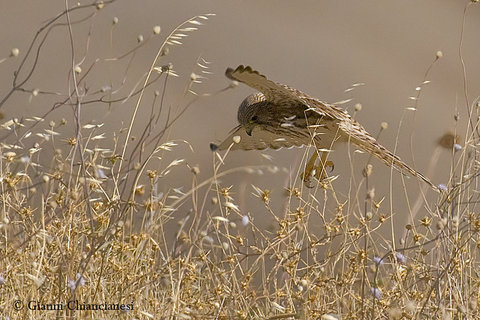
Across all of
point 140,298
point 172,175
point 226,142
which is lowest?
point 172,175

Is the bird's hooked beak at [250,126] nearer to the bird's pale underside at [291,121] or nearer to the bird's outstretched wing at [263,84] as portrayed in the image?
the bird's pale underside at [291,121]

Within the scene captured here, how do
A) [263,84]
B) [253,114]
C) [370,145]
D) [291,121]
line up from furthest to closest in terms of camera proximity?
1. [253,114]
2. [291,121]
3. [263,84]
4. [370,145]

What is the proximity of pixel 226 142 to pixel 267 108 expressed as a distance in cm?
32

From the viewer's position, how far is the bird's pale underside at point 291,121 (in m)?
3.51

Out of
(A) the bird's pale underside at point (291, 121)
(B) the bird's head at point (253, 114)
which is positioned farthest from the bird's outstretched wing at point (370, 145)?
(B) the bird's head at point (253, 114)

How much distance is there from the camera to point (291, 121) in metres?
3.92

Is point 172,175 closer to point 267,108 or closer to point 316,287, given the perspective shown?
point 267,108

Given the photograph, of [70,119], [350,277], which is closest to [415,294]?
[350,277]

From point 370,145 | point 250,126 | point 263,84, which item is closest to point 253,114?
point 250,126

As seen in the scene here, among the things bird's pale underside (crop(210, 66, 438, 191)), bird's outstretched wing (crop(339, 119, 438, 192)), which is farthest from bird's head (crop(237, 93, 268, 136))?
bird's outstretched wing (crop(339, 119, 438, 192))

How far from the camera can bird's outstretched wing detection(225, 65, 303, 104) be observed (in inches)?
124

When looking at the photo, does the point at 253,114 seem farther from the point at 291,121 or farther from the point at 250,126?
the point at 291,121

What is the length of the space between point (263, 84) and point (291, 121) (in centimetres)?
32

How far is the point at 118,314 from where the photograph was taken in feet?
7.62
